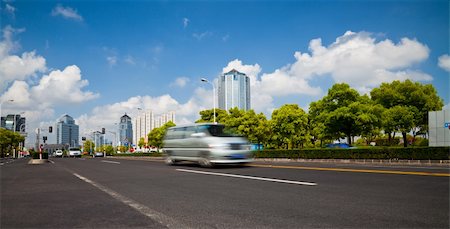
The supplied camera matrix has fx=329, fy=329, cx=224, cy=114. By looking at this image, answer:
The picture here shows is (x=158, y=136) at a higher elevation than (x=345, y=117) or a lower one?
lower

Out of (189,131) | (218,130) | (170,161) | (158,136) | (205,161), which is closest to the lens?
(205,161)

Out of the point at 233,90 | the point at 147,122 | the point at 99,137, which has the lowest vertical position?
the point at 99,137

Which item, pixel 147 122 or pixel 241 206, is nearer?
pixel 241 206

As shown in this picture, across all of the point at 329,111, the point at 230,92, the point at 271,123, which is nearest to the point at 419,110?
the point at 329,111

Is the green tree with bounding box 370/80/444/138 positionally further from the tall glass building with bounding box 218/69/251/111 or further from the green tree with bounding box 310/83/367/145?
the tall glass building with bounding box 218/69/251/111

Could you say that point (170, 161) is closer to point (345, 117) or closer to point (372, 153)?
point (372, 153)

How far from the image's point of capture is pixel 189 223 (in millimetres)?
3967

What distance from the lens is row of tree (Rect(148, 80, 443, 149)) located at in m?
44.7

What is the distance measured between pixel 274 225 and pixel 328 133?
148ft

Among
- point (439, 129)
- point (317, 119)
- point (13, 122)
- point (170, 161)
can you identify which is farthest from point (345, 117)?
point (13, 122)

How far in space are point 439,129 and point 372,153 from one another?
15149 millimetres

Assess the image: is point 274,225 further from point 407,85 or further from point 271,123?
point 407,85

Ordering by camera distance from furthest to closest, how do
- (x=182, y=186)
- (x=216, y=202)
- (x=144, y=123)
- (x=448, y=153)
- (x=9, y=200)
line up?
(x=144, y=123) → (x=448, y=153) → (x=182, y=186) → (x=9, y=200) → (x=216, y=202)

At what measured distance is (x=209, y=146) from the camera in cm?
1380
